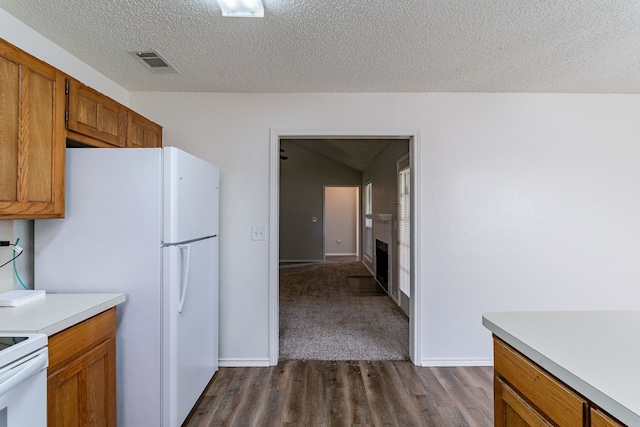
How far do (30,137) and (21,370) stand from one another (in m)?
1.06

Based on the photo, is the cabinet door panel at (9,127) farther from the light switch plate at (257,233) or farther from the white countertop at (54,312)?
the light switch plate at (257,233)

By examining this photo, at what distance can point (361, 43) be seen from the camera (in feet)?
6.33

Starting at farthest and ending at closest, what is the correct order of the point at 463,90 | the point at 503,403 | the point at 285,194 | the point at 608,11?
the point at 285,194 → the point at 463,90 → the point at 608,11 → the point at 503,403

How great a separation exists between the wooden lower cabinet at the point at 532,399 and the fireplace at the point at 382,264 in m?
3.98

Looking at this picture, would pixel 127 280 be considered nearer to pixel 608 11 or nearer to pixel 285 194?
pixel 608 11

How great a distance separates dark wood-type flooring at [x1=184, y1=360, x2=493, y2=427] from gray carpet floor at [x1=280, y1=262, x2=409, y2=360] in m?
0.18

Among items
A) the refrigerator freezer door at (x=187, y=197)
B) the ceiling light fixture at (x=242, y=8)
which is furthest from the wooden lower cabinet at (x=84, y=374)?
the ceiling light fixture at (x=242, y=8)

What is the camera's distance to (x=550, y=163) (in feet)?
8.75

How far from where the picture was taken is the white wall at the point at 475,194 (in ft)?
8.73

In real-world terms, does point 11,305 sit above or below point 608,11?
below

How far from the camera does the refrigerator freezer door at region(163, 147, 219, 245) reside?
173 cm

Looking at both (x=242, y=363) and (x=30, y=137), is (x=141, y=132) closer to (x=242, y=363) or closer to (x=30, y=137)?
(x=30, y=137)

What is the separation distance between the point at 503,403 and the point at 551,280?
200cm

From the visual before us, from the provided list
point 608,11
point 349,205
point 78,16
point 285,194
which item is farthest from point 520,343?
point 349,205
